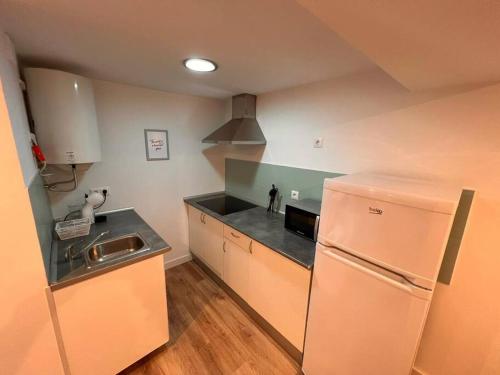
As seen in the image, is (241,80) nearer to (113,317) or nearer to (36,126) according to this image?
(36,126)

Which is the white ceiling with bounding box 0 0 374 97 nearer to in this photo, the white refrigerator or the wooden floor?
the white refrigerator

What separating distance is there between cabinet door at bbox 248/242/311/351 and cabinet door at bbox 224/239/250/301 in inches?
2.8

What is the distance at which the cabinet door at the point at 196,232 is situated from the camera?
240cm

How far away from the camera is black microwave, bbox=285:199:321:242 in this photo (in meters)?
1.61

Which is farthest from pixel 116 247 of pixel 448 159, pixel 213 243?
pixel 448 159

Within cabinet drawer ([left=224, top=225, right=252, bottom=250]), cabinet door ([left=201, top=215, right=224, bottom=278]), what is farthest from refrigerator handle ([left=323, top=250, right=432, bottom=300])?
cabinet door ([left=201, top=215, right=224, bottom=278])

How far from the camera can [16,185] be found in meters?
0.86

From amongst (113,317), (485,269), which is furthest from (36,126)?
(485,269)

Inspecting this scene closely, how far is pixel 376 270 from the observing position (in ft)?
3.30

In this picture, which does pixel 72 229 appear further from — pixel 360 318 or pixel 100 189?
pixel 360 318

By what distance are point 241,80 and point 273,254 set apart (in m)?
1.47

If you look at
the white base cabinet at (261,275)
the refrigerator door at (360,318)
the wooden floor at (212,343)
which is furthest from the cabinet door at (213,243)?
the refrigerator door at (360,318)

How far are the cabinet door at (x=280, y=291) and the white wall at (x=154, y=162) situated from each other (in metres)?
1.29

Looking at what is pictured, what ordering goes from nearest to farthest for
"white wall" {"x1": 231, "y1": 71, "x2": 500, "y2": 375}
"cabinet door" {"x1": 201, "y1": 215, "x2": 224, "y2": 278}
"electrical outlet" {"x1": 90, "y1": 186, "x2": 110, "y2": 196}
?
"white wall" {"x1": 231, "y1": 71, "x2": 500, "y2": 375}
"electrical outlet" {"x1": 90, "y1": 186, "x2": 110, "y2": 196}
"cabinet door" {"x1": 201, "y1": 215, "x2": 224, "y2": 278}
